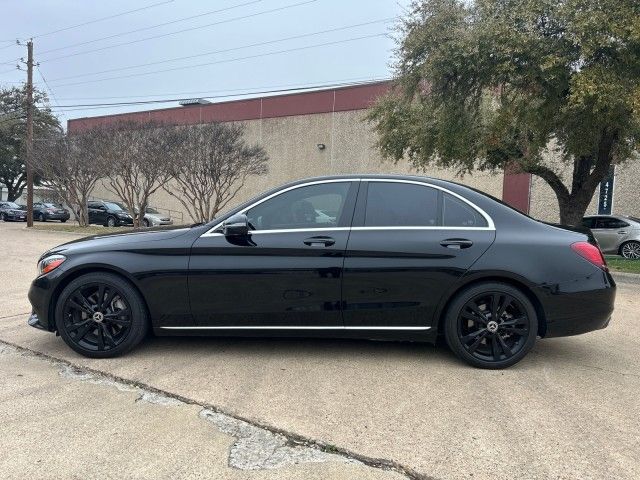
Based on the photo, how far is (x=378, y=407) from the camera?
3568 millimetres

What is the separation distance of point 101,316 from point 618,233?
49.0 ft

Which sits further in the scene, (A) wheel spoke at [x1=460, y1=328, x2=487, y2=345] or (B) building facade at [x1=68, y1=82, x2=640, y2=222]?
(B) building facade at [x1=68, y1=82, x2=640, y2=222]

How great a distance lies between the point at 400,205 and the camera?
446cm

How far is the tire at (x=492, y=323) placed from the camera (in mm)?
4270

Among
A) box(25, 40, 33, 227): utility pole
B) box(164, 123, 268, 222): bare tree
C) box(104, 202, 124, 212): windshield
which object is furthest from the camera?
box(104, 202, 124, 212): windshield

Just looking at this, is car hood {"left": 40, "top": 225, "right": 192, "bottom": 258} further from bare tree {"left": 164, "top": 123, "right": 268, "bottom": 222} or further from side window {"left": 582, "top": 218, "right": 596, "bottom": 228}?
bare tree {"left": 164, "top": 123, "right": 268, "bottom": 222}

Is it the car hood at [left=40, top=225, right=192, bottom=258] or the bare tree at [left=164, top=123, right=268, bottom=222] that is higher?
the bare tree at [left=164, top=123, right=268, bottom=222]

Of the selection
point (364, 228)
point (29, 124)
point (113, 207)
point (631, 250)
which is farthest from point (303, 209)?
point (113, 207)

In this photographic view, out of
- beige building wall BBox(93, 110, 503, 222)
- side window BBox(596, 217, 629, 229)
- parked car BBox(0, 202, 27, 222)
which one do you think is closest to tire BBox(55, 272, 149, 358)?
side window BBox(596, 217, 629, 229)

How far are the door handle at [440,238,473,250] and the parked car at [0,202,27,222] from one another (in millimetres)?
36990

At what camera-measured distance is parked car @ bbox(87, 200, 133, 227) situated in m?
29.0

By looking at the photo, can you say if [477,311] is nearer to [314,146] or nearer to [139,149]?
[139,149]

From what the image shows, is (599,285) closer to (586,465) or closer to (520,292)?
(520,292)

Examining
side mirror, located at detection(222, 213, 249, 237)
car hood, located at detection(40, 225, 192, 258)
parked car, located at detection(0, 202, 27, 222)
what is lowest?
parked car, located at detection(0, 202, 27, 222)
